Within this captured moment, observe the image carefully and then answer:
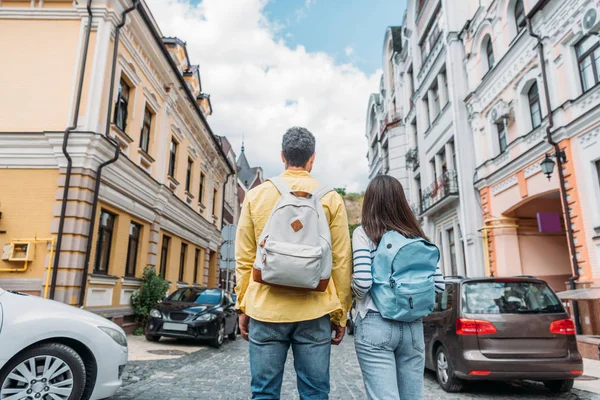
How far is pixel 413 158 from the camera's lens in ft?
82.2

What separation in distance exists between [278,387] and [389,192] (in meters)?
1.28

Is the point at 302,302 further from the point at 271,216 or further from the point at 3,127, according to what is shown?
the point at 3,127

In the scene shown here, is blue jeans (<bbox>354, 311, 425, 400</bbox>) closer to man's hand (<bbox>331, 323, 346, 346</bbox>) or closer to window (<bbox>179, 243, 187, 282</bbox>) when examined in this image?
man's hand (<bbox>331, 323, 346, 346</bbox>)

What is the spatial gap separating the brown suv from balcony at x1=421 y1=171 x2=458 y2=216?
12418 millimetres

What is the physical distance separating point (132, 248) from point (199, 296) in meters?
3.24

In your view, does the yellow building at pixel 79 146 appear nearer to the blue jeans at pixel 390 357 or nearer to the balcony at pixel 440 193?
the blue jeans at pixel 390 357

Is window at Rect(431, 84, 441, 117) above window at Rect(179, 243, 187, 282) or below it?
above

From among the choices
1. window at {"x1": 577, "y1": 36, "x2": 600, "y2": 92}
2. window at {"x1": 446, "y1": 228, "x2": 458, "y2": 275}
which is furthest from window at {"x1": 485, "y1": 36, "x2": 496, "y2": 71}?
window at {"x1": 446, "y1": 228, "x2": 458, "y2": 275}

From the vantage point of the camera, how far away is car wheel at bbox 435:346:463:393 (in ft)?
18.1

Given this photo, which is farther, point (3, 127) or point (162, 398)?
point (3, 127)

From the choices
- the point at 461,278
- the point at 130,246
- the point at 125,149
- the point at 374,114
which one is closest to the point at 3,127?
the point at 125,149

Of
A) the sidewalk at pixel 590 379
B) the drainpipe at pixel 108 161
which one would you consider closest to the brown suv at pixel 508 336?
A: the sidewalk at pixel 590 379

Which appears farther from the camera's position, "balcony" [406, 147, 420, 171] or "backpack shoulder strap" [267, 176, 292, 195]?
"balcony" [406, 147, 420, 171]

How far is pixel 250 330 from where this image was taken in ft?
7.14
